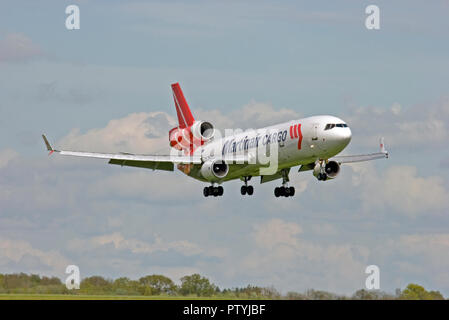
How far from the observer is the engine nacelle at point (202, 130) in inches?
3145

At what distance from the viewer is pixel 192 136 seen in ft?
264

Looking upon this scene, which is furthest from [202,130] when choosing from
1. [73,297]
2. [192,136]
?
[73,297]

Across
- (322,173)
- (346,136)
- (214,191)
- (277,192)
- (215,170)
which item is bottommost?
(214,191)

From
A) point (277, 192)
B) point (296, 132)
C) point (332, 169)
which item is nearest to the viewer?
point (296, 132)

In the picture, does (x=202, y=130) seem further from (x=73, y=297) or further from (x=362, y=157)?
(x=73, y=297)

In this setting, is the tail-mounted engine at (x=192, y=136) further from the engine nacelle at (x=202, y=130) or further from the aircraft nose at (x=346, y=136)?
the aircraft nose at (x=346, y=136)

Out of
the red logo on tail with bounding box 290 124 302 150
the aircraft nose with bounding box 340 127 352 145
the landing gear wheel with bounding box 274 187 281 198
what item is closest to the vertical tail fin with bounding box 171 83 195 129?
the landing gear wheel with bounding box 274 187 281 198

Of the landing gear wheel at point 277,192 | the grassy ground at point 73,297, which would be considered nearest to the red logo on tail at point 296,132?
the landing gear wheel at point 277,192

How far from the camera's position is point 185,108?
85188mm

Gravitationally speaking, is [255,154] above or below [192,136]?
below

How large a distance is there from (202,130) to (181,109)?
18.2 ft
